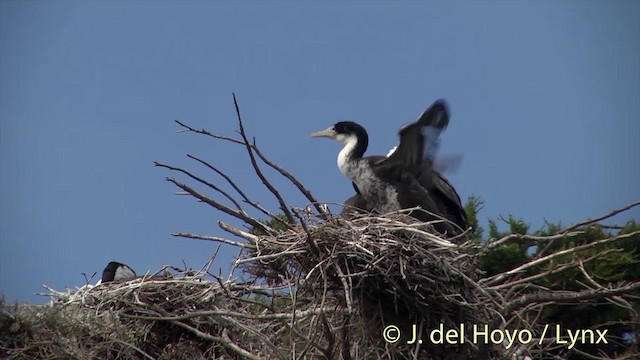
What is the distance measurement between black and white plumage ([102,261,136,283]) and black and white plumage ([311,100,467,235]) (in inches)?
97.4

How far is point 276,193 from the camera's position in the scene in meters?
5.72

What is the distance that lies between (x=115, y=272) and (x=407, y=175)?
318 centimetres

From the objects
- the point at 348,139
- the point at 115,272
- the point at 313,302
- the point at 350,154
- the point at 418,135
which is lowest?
the point at 313,302

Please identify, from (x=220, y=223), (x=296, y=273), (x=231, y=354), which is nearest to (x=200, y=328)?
(x=231, y=354)

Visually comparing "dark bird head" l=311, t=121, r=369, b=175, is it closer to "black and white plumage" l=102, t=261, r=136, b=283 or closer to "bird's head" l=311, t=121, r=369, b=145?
"bird's head" l=311, t=121, r=369, b=145

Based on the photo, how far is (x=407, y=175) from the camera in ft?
25.2

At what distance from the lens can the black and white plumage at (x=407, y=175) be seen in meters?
7.28

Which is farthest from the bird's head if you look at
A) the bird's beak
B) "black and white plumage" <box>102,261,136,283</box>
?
"black and white plumage" <box>102,261,136,283</box>

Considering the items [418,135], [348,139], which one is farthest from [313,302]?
[348,139]

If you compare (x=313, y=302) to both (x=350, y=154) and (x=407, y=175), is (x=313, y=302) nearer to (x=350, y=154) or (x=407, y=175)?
(x=407, y=175)

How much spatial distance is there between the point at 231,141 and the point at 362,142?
2496 millimetres

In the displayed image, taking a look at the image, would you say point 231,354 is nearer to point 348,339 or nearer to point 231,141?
point 348,339

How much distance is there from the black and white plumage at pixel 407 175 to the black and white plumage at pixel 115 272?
2.48m

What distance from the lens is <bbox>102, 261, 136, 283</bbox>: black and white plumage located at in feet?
30.9
